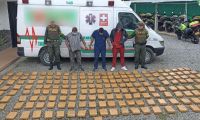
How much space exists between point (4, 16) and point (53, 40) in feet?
16.7

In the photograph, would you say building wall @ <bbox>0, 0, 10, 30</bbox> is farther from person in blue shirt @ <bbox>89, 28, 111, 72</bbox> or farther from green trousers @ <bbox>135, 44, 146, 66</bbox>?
green trousers @ <bbox>135, 44, 146, 66</bbox>

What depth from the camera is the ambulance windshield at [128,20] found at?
8.98 meters

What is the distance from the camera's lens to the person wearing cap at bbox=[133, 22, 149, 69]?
8.38m

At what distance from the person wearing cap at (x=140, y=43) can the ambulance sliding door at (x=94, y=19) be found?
105 cm

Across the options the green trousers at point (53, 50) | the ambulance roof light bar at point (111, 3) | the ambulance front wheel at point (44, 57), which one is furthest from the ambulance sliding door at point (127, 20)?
→ the ambulance front wheel at point (44, 57)

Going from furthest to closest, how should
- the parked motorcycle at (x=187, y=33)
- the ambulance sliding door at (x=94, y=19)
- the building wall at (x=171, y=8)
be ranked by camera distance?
the building wall at (x=171, y=8), the parked motorcycle at (x=187, y=33), the ambulance sliding door at (x=94, y=19)

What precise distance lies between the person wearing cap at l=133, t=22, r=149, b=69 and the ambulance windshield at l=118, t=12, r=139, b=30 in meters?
0.59

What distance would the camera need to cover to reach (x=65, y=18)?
8.91 m

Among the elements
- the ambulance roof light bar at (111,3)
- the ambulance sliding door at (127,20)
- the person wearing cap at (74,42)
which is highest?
the ambulance roof light bar at (111,3)

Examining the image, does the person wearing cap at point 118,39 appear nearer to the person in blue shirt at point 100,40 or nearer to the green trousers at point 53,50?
the person in blue shirt at point 100,40

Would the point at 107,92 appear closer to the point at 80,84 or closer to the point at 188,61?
the point at 80,84

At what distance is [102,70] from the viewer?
852 cm


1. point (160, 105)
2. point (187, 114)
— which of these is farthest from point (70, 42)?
point (187, 114)

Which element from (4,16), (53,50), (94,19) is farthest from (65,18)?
(4,16)
